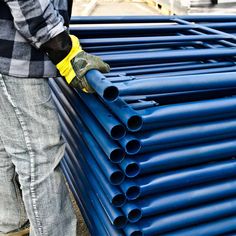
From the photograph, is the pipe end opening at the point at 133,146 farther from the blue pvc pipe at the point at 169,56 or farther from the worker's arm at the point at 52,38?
the blue pvc pipe at the point at 169,56

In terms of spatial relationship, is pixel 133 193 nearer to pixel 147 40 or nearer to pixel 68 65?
pixel 68 65

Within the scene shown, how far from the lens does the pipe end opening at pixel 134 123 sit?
1503mm

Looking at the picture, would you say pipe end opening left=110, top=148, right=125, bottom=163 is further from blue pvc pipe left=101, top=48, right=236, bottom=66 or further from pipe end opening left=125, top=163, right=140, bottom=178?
blue pvc pipe left=101, top=48, right=236, bottom=66

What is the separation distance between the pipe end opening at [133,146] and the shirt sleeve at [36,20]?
599 millimetres

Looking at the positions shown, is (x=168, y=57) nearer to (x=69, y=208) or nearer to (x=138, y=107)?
(x=138, y=107)

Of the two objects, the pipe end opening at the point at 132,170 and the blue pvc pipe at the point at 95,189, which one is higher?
the pipe end opening at the point at 132,170

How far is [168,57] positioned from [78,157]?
0.79 m

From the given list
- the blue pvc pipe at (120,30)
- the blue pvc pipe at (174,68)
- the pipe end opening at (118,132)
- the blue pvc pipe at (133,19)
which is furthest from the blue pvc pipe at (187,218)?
the blue pvc pipe at (133,19)

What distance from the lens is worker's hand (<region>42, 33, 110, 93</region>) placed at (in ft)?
5.64

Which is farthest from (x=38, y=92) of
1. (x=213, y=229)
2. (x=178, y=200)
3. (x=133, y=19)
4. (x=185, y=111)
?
(x=133, y=19)

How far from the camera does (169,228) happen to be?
174 centimetres

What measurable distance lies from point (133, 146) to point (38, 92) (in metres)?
0.59

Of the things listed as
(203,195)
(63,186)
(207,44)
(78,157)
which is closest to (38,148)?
(63,186)

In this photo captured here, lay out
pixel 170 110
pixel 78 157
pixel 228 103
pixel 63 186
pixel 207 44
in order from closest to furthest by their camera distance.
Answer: pixel 170 110
pixel 228 103
pixel 63 186
pixel 78 157
pixel 207 44
